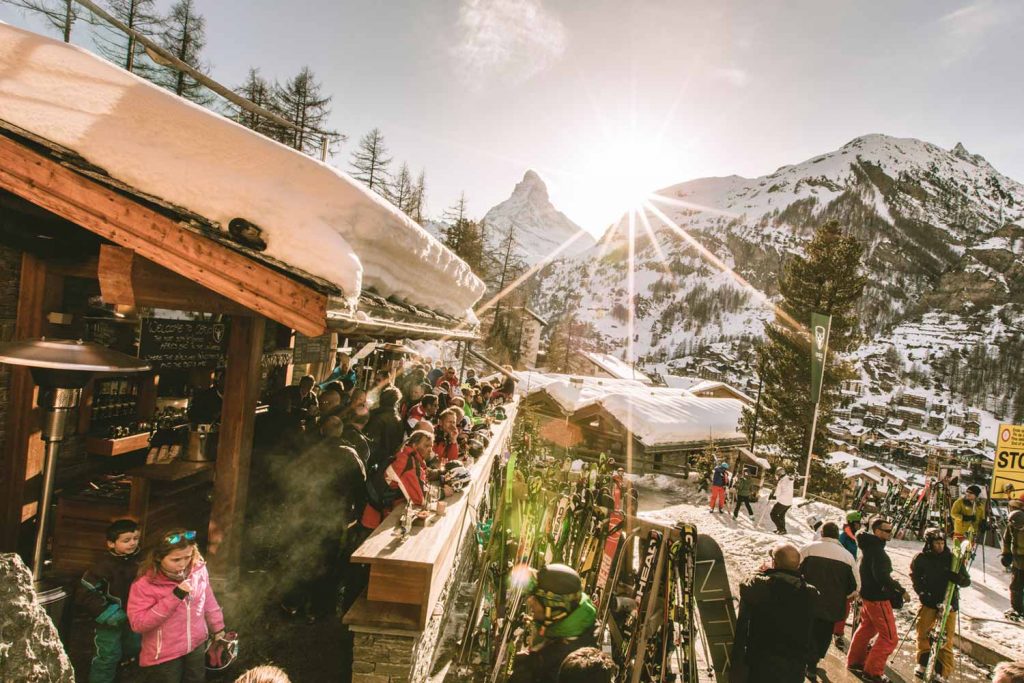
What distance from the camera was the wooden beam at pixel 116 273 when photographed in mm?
3285

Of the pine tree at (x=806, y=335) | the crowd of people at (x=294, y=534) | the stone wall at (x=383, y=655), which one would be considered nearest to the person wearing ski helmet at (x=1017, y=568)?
the crowd of people at (x=294, y=534)

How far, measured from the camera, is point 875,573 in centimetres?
576

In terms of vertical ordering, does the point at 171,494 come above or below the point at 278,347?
below

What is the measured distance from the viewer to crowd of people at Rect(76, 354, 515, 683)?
300cm

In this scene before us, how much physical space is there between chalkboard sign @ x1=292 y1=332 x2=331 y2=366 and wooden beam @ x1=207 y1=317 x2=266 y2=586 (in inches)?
223

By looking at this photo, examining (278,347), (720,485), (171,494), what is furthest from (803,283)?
(171,494)

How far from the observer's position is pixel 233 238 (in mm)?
3035

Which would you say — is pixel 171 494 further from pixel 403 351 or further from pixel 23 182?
pixel 403 351

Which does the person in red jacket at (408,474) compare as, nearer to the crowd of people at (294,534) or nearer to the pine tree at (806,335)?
the crowd of people at (294,534)

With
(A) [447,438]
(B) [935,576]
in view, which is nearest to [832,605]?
(B) [935,576]

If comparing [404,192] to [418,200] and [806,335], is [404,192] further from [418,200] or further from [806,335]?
[806,335]

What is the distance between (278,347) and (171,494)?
14.2ft

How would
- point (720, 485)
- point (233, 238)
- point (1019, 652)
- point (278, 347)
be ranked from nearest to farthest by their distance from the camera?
point (233, 238)
point (1019, 652)
point (278, 347)
point (720, 485)

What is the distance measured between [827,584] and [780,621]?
173 cm
